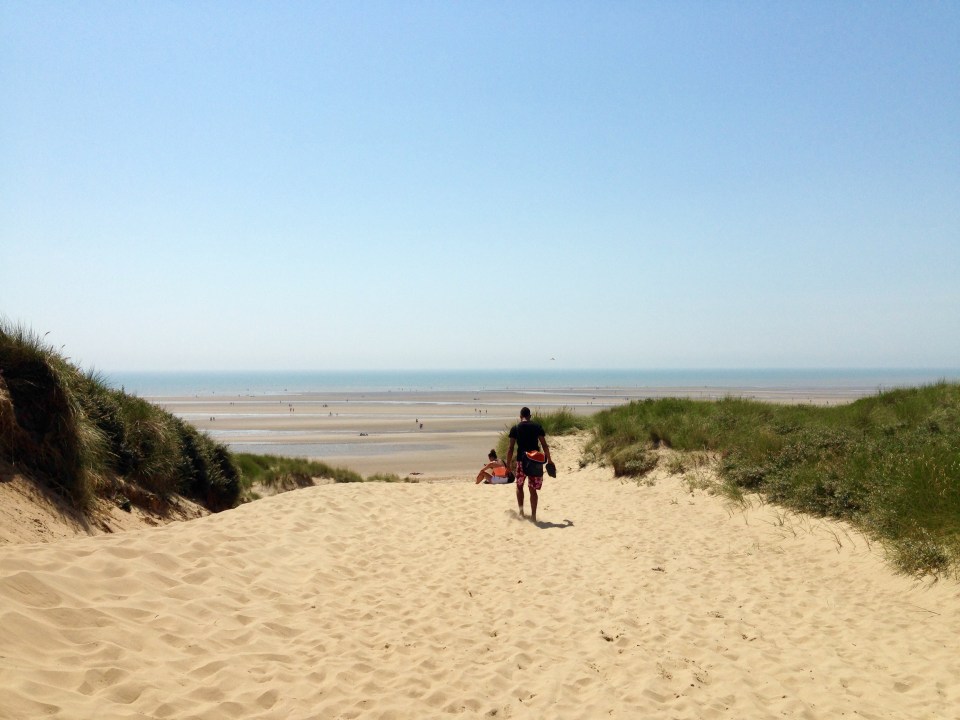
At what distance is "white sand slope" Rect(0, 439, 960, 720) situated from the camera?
4.29m

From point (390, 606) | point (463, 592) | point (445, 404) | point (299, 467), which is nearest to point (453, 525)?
point (463, 592)

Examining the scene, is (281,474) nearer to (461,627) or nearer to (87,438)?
(87,438)

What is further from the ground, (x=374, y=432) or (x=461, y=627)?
(x=461, y=627)

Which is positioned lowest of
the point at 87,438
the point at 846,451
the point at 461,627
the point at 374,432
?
the point at 374,432

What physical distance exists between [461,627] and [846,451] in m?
8.59

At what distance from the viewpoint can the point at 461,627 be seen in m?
6.19

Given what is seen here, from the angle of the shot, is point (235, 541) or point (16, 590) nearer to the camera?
point (16, 590)

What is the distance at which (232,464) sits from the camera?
14.3m

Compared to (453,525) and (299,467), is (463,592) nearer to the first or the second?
(453,525)

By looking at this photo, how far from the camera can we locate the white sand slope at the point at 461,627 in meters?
4.29

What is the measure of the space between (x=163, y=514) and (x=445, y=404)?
170 feet

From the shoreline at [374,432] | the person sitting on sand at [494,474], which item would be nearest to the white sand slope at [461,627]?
the person sitting on sand at [494,474]

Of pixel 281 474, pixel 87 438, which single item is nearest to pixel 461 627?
pixel 87 438

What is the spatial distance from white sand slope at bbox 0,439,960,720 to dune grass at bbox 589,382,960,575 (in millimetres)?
541
